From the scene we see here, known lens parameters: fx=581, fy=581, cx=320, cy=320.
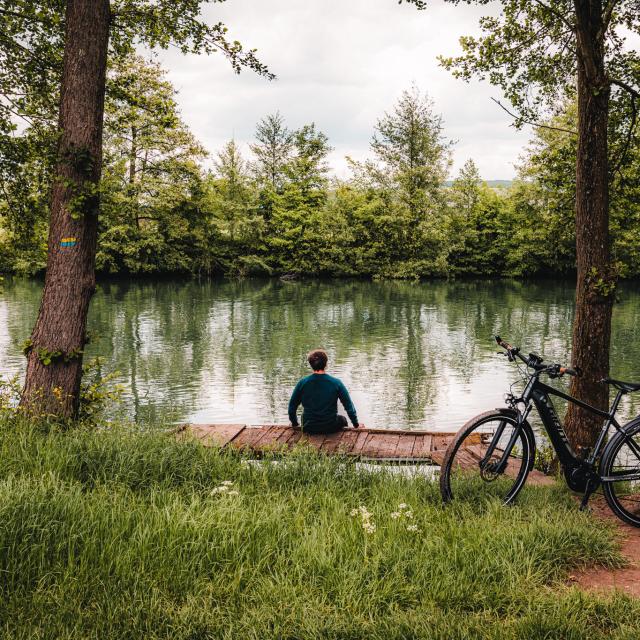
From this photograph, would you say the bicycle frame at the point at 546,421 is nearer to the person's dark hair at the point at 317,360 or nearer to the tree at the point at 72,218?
the person's dark hair at the point at 317,360

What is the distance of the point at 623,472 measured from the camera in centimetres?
404

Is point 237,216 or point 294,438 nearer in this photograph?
point 294,438

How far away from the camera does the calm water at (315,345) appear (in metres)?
11.6

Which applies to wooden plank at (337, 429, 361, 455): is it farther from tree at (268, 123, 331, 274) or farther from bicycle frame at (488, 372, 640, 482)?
tree at (268, 123, 331, 274)

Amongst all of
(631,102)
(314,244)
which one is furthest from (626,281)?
(631,102)

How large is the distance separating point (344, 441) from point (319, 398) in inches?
22.1

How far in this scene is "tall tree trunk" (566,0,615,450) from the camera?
16.6 ft

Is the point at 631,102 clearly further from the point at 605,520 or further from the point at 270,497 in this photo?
the point at 270,497

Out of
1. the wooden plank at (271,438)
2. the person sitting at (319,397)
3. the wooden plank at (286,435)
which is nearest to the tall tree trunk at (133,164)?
the wooden plank at (271,438)

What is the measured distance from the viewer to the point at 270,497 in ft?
13.7

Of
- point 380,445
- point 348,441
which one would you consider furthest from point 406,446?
point 348,441

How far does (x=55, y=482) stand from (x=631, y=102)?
6027 mm

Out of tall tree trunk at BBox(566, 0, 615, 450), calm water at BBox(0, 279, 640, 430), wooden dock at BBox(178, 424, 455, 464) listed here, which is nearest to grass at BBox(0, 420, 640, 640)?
tall tree trunk at BBox(566, 0, 615, 450)

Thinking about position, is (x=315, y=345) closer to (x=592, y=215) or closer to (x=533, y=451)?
(x=592, y=215)
